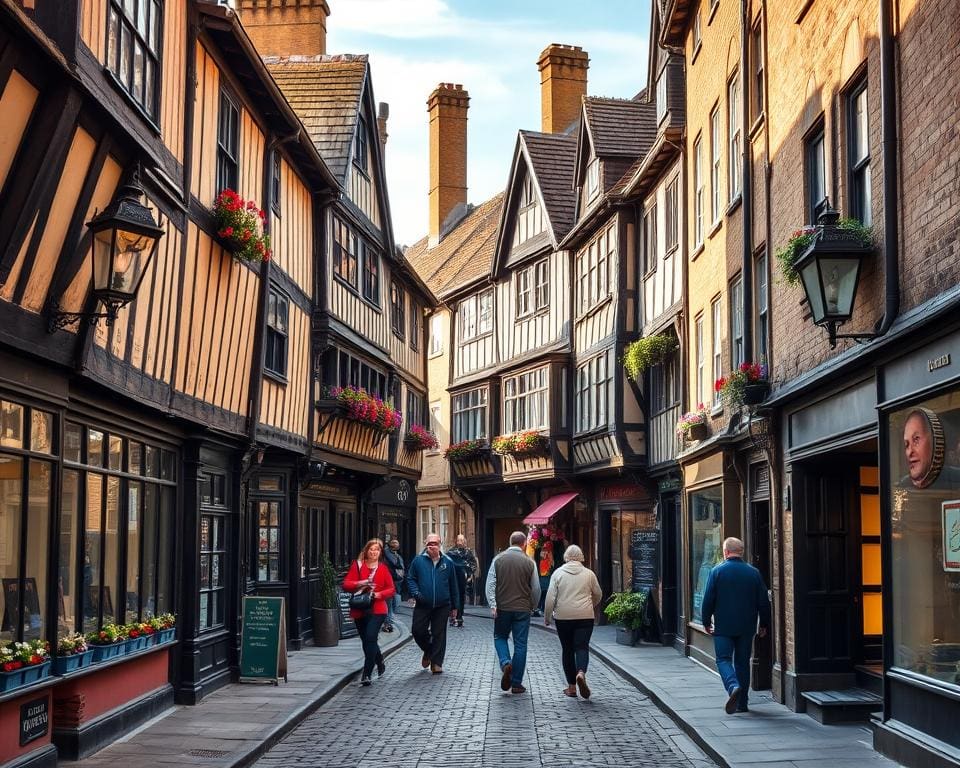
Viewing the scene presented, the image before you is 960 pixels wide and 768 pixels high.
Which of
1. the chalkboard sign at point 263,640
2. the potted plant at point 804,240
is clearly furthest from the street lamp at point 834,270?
the chalkboard sign at point 263,640

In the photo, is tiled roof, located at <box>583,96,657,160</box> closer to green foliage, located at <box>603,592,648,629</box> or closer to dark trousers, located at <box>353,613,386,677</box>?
green foliage, located at <box>603,592,648,629</box>

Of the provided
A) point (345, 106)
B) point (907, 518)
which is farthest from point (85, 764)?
point (345, 106)

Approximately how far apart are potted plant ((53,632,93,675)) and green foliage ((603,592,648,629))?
12.1m

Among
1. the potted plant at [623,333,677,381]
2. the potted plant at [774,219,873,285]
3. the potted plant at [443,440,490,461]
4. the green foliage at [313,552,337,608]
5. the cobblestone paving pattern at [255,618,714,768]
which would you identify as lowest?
the cobblestone paving pattern at [255,618,714,768]

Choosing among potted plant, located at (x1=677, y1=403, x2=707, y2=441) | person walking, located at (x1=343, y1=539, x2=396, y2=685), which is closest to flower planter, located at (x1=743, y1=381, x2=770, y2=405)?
potted plant, located at (x1=677, y1=403, x2=707, y2=441)

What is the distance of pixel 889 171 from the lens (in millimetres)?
10031

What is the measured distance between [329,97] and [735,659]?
1391 cm

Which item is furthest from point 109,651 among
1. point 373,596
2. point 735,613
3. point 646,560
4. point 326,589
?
point 646,560

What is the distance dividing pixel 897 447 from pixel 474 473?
2530 centimetres

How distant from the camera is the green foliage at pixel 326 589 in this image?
21.3 m

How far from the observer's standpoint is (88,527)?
11.0 meters

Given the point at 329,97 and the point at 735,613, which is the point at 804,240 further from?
the point at 329,97

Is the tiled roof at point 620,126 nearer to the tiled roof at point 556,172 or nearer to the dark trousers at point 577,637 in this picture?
the tiled roof at point 556,172

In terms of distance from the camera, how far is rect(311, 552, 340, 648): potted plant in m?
21.2
